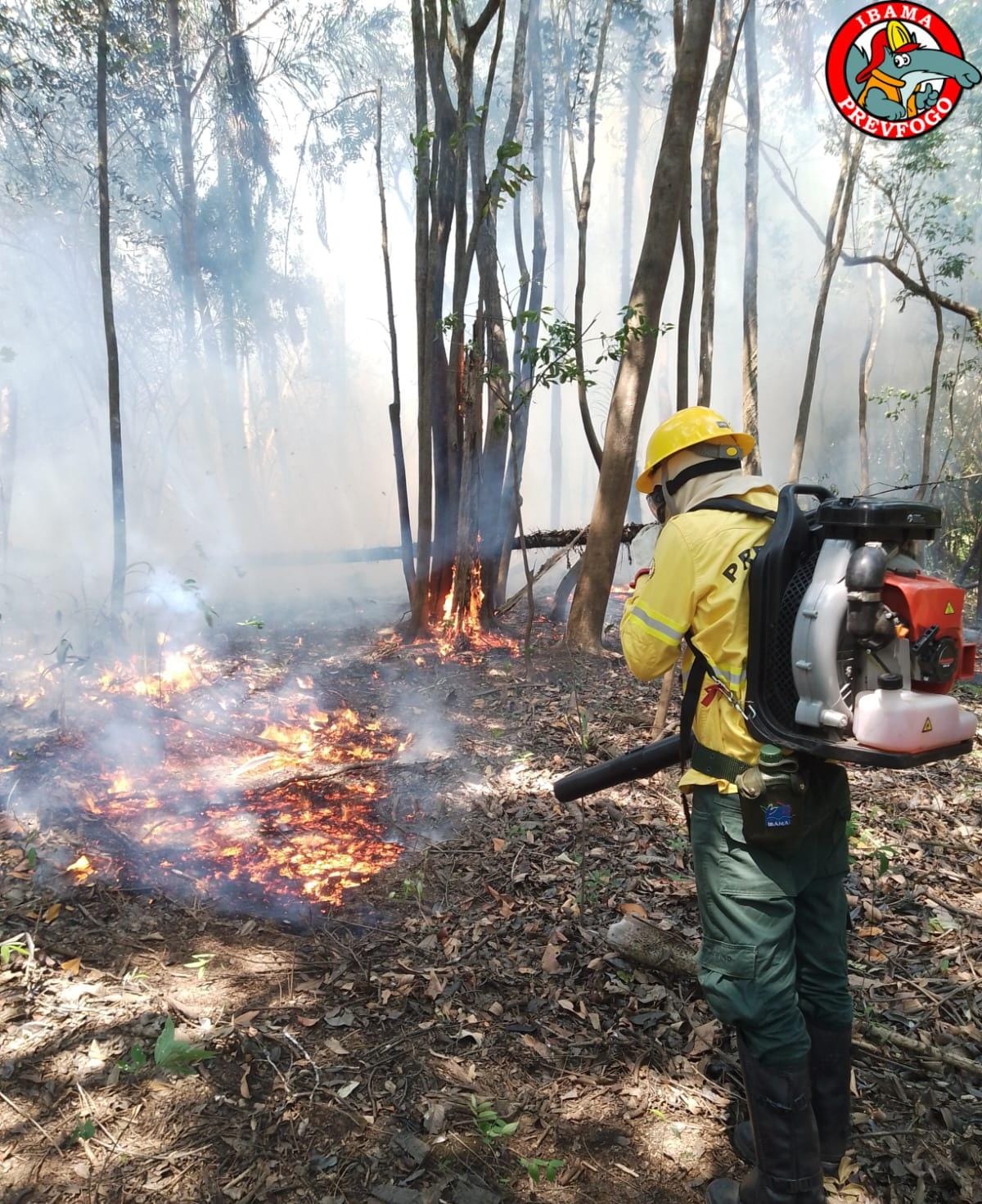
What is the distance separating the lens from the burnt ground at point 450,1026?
2260 mm

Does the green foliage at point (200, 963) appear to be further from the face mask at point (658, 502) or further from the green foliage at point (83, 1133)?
the face mask at point (658, 502)

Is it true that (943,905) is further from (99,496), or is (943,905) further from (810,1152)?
(99,496)

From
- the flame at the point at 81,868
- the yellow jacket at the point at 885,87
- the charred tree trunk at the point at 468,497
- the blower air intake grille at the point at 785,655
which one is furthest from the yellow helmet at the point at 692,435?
the yellow jacket at the point at 885,87

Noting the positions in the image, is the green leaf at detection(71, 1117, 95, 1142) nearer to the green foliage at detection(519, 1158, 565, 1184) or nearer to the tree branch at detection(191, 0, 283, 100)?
the green foliage at detection(519, 1158, 565, 1184)

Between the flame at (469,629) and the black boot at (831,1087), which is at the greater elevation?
the flame at (469,629)

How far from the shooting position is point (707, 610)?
208cm

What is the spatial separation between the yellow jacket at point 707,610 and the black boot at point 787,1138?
0.81 m

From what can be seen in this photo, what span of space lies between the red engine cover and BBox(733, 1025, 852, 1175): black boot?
123 centimetres

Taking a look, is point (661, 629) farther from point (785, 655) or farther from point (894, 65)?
point (894, 65)

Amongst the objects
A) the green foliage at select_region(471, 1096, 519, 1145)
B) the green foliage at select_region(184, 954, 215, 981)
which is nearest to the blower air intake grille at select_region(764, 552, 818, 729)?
the green foliage at select_region(471, 1096, 519, 1145)

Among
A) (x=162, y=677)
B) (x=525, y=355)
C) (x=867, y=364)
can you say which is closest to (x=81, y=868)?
(x=162, y=677)

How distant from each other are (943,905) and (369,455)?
986 inches

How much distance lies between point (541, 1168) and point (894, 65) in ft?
33.3

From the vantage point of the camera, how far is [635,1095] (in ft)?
8.34
